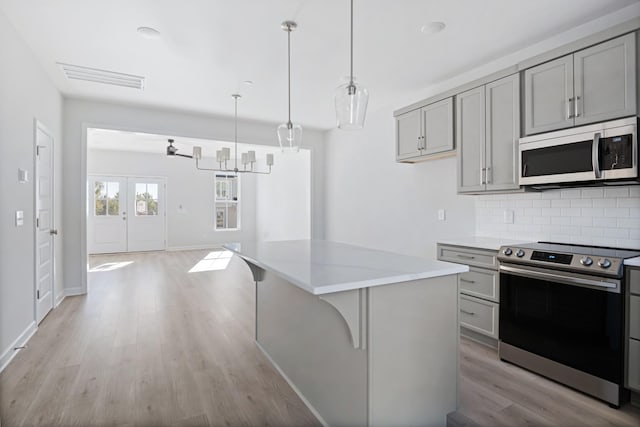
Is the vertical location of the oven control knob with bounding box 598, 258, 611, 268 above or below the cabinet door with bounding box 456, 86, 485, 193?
below

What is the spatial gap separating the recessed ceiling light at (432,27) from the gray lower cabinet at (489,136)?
0.70 meters

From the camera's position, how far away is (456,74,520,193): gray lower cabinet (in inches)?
112

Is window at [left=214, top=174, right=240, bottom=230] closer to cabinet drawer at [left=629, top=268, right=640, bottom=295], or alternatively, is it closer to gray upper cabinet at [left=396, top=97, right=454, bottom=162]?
gray upper cabinet at [left=396, top=97, right=454, bottom=162]

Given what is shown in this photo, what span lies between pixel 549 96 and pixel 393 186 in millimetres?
2262

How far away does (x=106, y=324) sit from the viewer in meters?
3.45

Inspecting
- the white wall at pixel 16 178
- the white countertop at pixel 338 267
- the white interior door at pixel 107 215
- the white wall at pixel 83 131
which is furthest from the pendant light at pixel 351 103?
the white interior door at pixel 107 215

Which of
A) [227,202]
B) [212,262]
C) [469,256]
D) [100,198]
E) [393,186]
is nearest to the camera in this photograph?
[469,256]

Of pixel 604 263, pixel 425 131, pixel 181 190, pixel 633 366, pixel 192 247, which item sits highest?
pixel 425 131

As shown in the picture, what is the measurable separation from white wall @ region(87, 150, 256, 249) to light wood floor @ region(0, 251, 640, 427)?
18.1 feet

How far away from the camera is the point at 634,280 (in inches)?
77.5

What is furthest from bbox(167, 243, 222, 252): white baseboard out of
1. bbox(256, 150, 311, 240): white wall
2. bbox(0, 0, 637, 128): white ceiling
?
bbox(0, 0, 637, 128): white ceiling

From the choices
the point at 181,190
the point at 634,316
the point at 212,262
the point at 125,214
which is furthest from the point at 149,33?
the point at 125,214

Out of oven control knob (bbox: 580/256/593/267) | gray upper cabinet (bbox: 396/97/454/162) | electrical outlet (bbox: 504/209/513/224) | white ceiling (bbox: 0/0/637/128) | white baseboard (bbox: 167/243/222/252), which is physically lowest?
white baseboard (bbox: 167/243/222/252)

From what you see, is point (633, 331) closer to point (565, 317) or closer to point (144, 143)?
point (565, 317)
